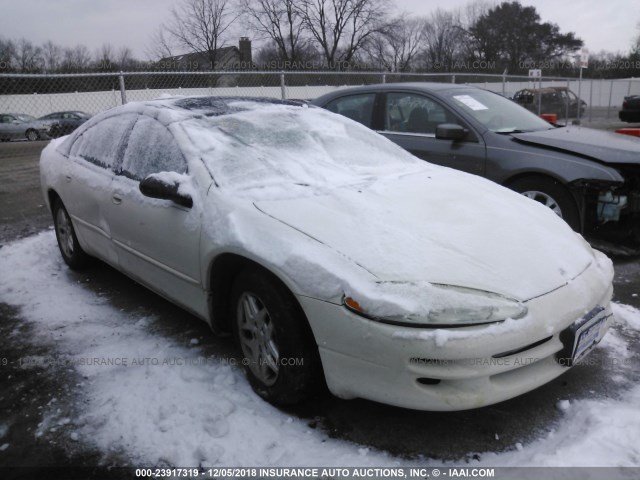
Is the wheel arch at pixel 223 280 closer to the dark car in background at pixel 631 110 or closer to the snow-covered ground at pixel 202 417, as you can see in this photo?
the snow-covered ground at pixel 202 417

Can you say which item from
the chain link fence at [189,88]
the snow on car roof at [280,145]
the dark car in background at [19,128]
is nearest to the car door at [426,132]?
the snow on car roof at [280,145]

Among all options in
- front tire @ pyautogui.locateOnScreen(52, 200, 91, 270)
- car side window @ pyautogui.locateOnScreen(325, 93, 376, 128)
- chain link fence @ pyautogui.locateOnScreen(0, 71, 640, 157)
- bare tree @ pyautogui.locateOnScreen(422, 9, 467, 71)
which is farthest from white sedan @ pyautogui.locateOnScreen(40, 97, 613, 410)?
bare tree @ pyautogui.locateOnScreen(422, 9, 467, 71)

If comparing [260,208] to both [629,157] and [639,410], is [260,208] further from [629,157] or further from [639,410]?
[629,157]

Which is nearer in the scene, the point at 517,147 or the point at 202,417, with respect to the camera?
the point at 202,417

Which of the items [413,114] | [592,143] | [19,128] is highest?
[413,114]

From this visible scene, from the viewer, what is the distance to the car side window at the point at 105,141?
3.59 m

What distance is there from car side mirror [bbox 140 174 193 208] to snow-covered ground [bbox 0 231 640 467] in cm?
92

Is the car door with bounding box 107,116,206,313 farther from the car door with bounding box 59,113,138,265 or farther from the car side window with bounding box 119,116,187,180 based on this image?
the car door with bounding box 59,113,138,265

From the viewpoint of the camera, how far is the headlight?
2016mm

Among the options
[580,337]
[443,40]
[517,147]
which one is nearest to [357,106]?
[517,147]

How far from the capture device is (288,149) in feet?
10.4

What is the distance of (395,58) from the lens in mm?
53031

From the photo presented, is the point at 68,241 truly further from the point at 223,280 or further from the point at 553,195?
the point at 553,195

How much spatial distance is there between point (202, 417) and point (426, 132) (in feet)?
12.8
